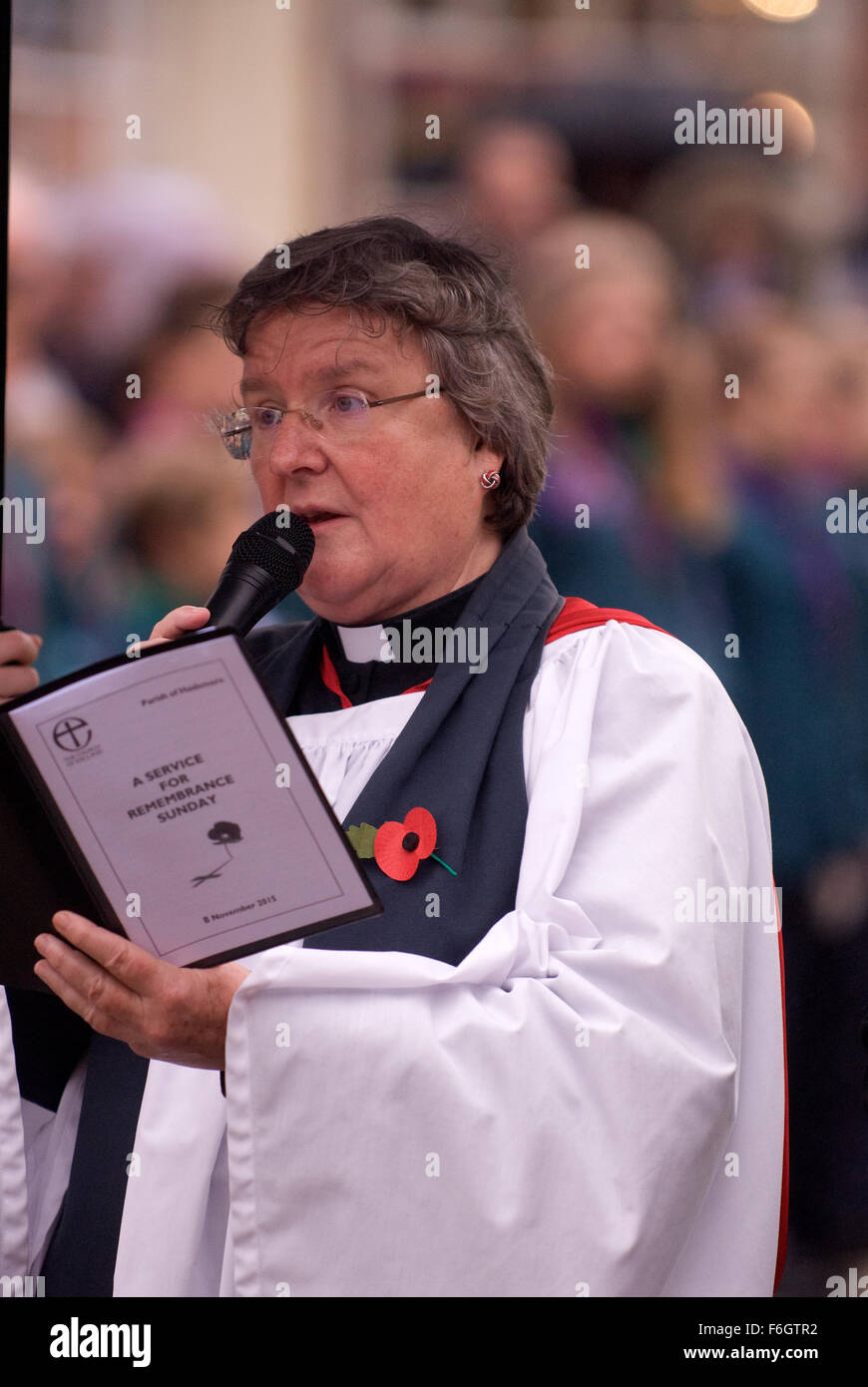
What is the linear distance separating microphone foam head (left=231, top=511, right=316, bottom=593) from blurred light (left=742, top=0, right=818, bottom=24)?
1.94m

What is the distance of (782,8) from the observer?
11.1ft

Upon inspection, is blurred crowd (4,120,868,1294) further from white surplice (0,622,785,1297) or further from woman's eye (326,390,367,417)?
white surplice (0,622,785,1297)

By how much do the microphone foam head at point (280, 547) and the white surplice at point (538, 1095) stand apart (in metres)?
0.44

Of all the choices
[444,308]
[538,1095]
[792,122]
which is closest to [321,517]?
[444,308]

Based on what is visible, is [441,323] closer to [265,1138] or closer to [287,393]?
[287,393]

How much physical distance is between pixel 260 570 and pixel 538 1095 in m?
0.76

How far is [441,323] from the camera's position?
7.55ft

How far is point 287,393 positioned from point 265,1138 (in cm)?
109

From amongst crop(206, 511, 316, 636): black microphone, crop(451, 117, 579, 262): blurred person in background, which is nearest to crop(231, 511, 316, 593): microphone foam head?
crop(206, 511, 316, 636): black microphone

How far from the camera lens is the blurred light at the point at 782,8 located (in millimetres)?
3359

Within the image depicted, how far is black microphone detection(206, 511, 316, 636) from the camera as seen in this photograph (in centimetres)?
198

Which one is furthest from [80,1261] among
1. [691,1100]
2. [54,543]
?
[54,543]

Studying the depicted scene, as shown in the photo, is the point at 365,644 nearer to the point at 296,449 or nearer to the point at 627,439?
the point at 296,449
